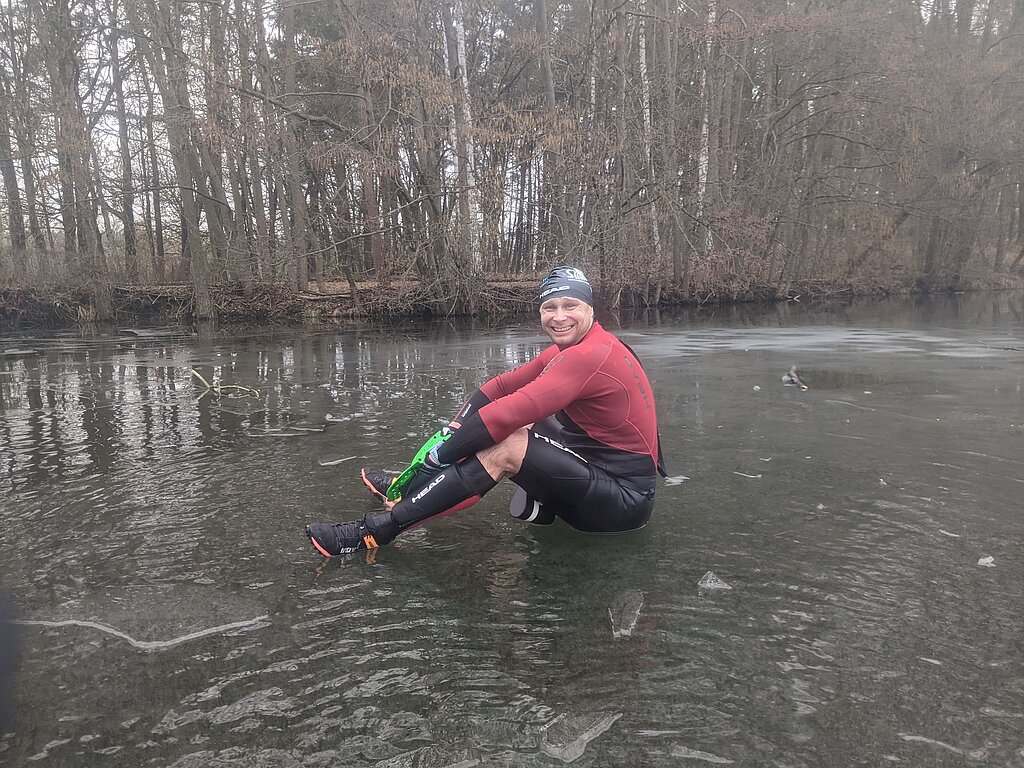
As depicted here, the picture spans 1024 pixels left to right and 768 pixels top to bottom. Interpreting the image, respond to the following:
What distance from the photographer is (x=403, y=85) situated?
17.3 metres

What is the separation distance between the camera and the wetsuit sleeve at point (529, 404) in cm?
335

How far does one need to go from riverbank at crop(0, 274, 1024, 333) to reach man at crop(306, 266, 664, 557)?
54.8ft

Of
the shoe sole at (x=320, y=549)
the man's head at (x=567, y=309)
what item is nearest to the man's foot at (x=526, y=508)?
the man's head at (x=567, y=309)

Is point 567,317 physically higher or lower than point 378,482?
higher

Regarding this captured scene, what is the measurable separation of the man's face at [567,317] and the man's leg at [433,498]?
566 mm

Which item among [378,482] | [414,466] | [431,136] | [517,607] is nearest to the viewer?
[517,607]

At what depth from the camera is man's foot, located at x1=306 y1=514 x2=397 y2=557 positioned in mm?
3486

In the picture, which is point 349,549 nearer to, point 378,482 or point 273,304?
point 378,482

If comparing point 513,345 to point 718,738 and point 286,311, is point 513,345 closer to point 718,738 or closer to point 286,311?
point 286,311

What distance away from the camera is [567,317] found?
3.71 meters

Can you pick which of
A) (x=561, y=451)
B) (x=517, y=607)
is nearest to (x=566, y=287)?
(x=561, y=451)

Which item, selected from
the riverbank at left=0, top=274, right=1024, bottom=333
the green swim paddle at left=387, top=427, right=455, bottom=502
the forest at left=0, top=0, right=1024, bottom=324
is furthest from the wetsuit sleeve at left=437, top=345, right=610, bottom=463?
the riverbank at left=0, top=274, right=1024, bottom=333

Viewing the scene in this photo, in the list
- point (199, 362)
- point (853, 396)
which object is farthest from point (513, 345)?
point (853, 396)

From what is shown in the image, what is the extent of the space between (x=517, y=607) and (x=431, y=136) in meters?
16.4
